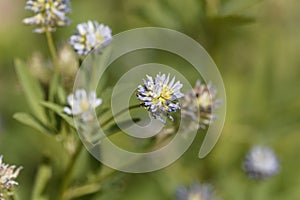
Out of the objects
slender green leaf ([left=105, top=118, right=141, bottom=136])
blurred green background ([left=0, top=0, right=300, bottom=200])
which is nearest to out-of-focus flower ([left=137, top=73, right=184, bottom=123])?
slender green leaf ([left=105, top=118, right=141, bottom=136])

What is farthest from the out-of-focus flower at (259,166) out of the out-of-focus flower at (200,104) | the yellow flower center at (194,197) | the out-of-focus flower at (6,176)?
the out-of-focus flower at (6,176)

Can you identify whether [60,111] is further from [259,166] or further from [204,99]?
[259,166]

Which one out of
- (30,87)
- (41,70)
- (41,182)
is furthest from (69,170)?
(41,70)

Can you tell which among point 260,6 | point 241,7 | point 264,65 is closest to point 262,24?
point 260,6

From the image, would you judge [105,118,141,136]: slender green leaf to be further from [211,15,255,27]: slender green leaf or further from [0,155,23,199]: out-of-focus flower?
[211,15,255,27]: slender green leaf

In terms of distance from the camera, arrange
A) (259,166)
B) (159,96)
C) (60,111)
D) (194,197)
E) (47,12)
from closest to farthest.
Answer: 1. (159,96)
2. (60,111)
3. (47,12)
4. (194,197)
5. (259,166)

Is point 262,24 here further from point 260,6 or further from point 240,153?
point 240,153
